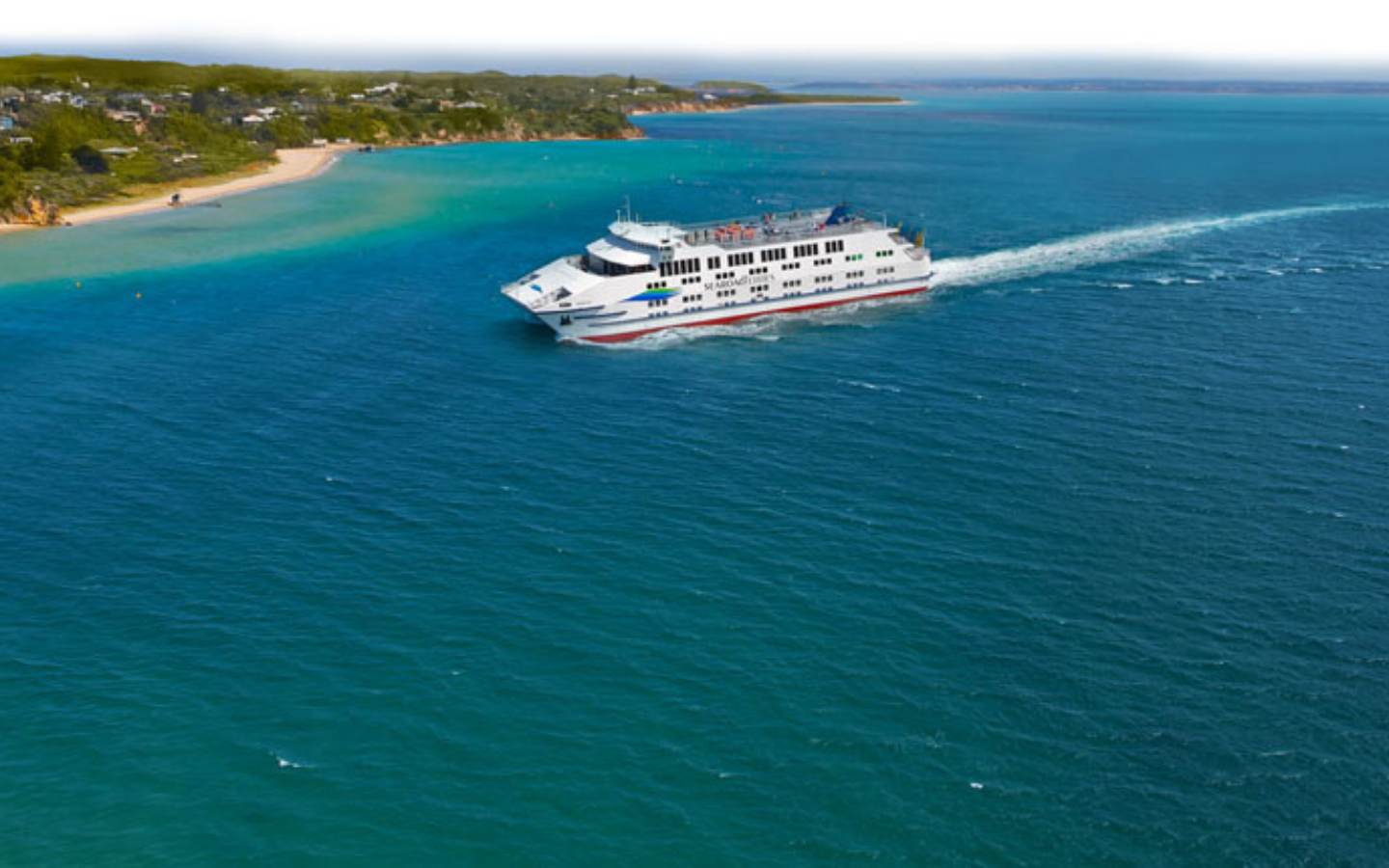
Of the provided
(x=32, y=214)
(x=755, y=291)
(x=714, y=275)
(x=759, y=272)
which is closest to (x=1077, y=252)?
(x=759, y=272)

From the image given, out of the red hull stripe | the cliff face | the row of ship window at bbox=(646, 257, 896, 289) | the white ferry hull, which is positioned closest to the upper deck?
the row of ship window at bbox=(646, 257, 896, 289)

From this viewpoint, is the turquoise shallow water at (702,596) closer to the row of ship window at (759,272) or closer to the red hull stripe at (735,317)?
the red hull stripe at (735,317)

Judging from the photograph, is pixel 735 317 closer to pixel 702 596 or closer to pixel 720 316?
pixel 720 316

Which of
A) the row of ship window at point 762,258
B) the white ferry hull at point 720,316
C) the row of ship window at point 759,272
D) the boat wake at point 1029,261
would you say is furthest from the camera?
the boat wake at point 1029,261

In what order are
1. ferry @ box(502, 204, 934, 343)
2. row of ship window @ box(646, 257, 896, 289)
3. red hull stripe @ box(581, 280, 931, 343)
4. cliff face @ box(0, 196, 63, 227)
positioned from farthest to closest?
cliff face @ box(0, 196, 63, 227)
row of ship window @ box(646, 257, 896, 289)
red hull stripe @ box(581, 280, 931, 343)
ferry @ box(502, 204, 934, 343)

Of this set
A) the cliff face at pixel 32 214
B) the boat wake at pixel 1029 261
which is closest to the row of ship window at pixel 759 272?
the boat wake at pixel 1029 261

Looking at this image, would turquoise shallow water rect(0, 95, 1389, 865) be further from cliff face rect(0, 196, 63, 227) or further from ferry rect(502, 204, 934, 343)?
cliff face rect(0, 196, 63, 227)
